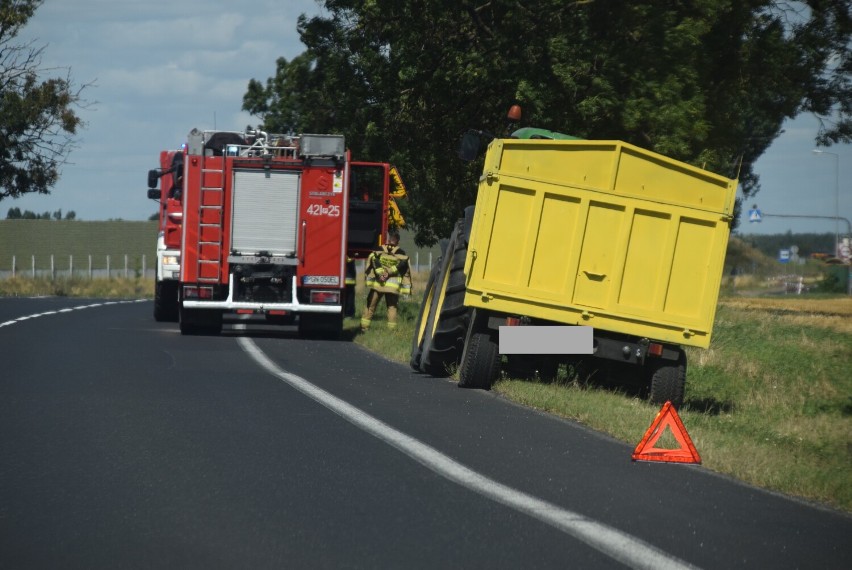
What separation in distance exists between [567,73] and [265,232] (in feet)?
17.9

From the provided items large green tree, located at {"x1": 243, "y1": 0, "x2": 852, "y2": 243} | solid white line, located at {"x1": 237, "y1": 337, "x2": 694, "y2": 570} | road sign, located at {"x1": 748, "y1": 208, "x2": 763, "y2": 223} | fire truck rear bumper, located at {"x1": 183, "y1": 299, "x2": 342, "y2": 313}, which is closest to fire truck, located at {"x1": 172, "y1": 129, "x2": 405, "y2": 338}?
fire truck rear bumper, located at {"x1": 183, "y1": 299, "x2": 342, "y2": 313}

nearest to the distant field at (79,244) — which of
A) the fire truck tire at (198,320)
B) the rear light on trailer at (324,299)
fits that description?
the fire truck tire at (198,320)

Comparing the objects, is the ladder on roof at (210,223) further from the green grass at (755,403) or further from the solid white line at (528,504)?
the solid white line at (528,504)

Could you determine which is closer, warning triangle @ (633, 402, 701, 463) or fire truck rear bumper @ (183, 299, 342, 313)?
warning triangle @ (633, 402, 701, 463)

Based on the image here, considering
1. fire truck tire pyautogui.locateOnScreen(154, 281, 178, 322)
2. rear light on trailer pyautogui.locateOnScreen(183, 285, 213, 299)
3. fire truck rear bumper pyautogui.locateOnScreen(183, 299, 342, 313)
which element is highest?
rear light on trailer pyautogui.locateOnScreen(183, 285, 213, 299)

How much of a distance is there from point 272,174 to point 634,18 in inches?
242

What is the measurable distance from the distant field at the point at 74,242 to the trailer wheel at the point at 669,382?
77299 mm

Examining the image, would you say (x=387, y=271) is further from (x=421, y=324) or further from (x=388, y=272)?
(x=421, y=324)

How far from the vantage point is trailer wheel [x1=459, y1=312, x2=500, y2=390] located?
14.0m

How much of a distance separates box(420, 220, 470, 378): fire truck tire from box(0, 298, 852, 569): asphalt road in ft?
5.43

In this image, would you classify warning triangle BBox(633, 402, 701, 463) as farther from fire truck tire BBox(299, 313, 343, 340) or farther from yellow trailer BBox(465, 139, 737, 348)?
fire truck tire BBox(299, 313, 343, 340)

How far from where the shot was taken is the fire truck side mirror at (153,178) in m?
25.0

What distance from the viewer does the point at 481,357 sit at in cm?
1398

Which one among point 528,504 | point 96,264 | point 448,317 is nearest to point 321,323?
point 448,317
